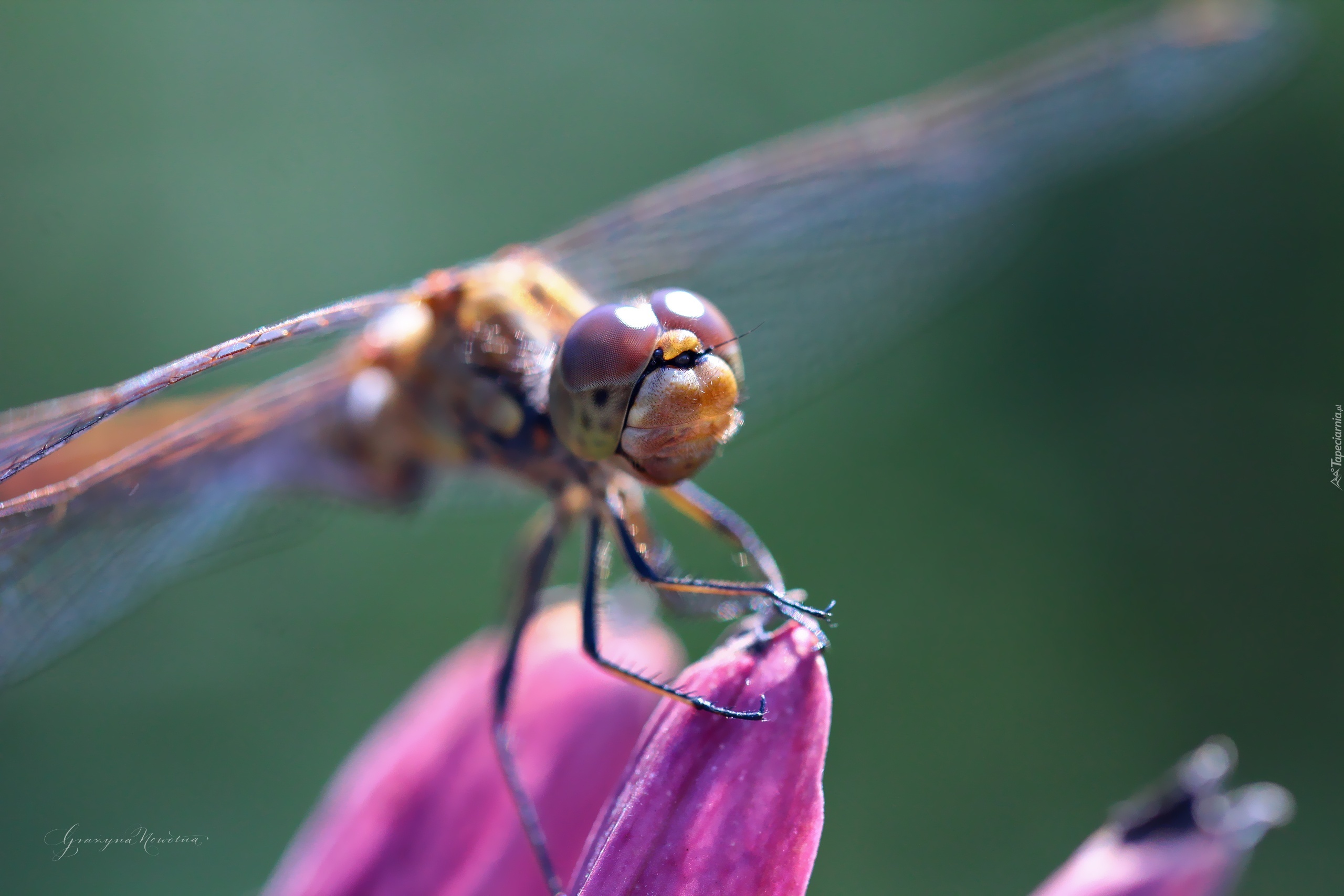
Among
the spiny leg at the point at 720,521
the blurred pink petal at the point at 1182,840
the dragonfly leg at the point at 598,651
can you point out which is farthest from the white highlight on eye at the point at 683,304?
the blurred pink petal at the point at 1182,840

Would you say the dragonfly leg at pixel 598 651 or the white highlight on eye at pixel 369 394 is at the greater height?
the white highlight on eye at pixel 369 394

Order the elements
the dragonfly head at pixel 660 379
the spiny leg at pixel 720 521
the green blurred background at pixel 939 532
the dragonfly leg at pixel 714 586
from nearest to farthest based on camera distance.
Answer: the dragonfly leg at pixel 714 586
the dragonfly head at pixel 660 379
the spiny leg at pixel 720 521
the green blurred background at pixel 939 532

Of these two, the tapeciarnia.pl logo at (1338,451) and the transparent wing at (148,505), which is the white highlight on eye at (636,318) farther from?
the tapeciarnia.pl logo at (1338,451)

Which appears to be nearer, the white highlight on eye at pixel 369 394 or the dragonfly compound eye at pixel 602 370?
the dragonfly compound eye at pixel 602 370

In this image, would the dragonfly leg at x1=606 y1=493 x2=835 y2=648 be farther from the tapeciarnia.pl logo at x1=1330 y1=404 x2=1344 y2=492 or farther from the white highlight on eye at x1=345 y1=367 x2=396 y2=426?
the tapeciarnia.pl logo at x1=1330 y1=404 x2=1344 y2=492

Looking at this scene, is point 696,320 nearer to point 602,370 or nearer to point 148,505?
point 602,370
